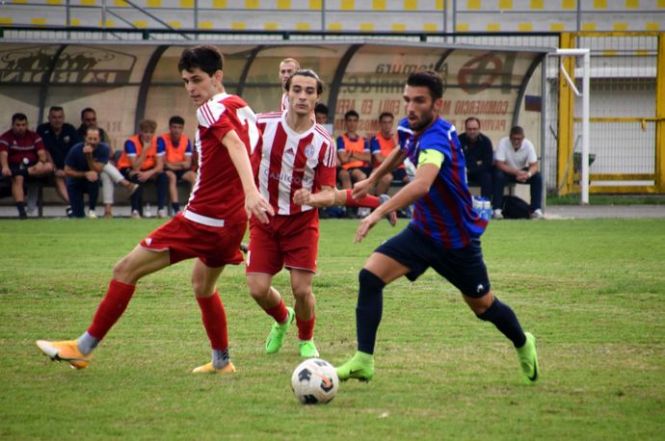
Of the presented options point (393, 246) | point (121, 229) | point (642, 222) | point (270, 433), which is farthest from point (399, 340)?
point (642, 222)

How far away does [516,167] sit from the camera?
19.8 meters

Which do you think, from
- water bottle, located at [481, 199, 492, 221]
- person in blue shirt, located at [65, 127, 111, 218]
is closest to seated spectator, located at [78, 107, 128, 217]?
person in blue shirt, located at [65, 127, 111, 218]

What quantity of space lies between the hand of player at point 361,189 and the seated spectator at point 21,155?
12.9 metres

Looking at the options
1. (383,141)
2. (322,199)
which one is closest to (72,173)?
(383,141)

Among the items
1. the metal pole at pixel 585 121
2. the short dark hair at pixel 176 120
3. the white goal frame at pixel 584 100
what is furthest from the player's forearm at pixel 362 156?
the metal pole at pixel 585 121

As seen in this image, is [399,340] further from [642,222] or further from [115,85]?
[115,85]

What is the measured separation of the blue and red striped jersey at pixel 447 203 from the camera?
21.1 feet

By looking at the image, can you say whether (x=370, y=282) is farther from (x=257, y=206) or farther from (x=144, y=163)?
(x=144, y=163)

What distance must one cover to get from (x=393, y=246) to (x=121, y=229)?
11004 mm

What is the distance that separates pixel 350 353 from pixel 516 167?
12.7 m

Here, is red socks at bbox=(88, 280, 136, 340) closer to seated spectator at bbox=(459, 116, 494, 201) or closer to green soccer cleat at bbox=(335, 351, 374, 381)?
green soccer cleat at bbox=(335, 351, 374, 381)

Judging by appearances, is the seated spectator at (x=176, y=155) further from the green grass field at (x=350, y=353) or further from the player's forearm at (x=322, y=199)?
the player's forearm at (x=322, y=199)

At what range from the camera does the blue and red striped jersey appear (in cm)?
644

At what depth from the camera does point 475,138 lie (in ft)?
63.7
